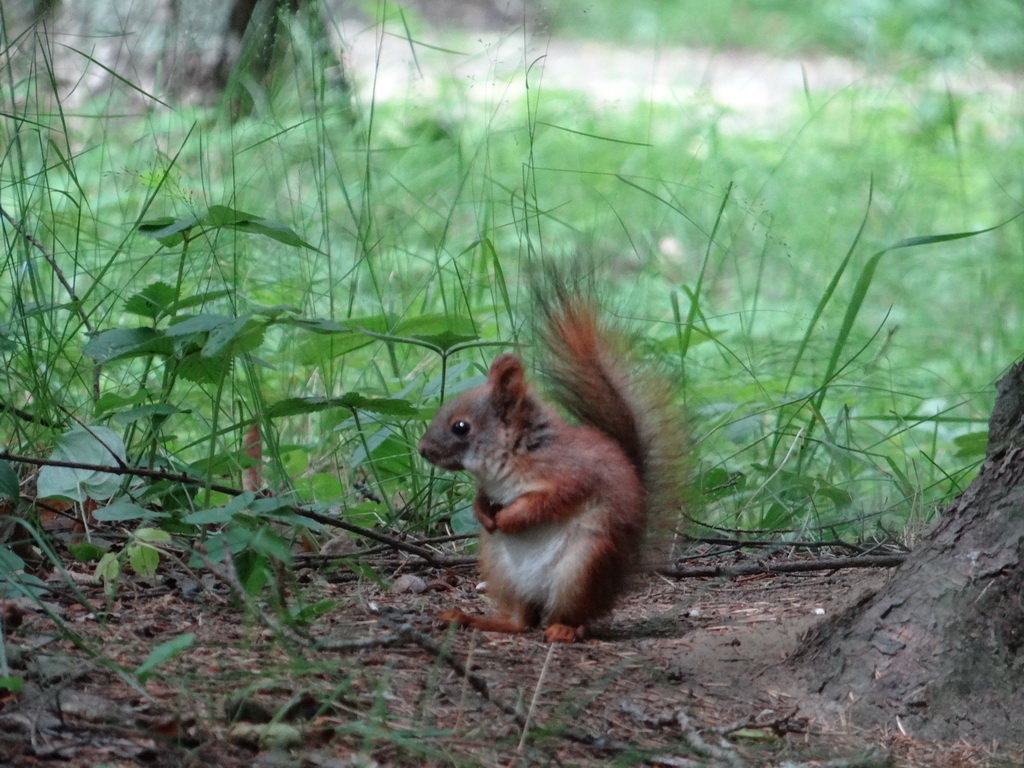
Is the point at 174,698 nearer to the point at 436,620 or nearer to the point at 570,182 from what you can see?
the point at 436,620

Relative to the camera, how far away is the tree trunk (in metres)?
2.06

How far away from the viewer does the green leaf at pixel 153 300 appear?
97.7 inches

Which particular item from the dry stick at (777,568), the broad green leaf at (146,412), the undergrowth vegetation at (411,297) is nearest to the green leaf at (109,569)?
the undergrowth vegetation at (411,297)

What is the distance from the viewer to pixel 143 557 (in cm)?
224

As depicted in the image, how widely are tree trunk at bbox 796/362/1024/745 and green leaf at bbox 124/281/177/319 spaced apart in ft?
4.52

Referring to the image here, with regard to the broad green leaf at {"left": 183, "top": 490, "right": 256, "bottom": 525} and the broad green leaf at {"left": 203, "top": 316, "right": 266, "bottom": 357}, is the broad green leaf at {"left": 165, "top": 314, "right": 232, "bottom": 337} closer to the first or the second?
the broad green leaf at {"left": 203, "top": 316, "right": 266, "bottom": 357}

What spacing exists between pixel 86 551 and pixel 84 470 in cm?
15

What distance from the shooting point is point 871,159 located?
6.57 m

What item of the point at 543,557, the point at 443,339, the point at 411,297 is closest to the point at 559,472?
the point at 543,557

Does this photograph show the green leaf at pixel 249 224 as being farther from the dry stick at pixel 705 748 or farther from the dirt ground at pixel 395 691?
the dry stick at pixel 705 748

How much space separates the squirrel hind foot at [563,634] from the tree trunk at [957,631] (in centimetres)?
41

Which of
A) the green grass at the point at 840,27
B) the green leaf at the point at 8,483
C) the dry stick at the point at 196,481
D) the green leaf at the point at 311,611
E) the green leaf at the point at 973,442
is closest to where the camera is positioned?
the green leaf at the point at 311,611

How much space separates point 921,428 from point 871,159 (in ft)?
7.36

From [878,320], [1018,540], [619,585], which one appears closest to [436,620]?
[619,585]
